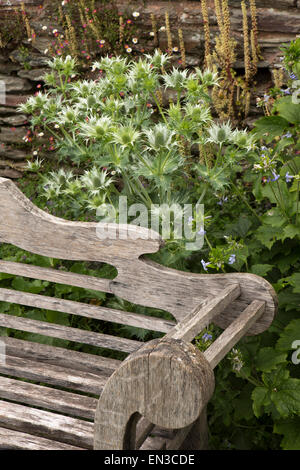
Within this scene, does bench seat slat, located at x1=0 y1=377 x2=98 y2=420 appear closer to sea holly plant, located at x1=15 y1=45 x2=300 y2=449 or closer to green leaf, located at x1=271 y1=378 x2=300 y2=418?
sea holly plant, located at x1=15 y1=45 x2=300 y2=449

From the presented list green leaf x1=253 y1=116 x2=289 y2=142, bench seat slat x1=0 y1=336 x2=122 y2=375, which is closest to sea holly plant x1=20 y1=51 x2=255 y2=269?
green leaf x1=253 y1=116 x2=289 y2=142

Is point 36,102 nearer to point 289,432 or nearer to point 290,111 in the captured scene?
point 290,111

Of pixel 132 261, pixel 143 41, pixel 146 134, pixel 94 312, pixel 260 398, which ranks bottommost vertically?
pixel 260 398

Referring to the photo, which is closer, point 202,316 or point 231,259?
point 202,316

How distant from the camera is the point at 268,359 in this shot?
81.4 inches

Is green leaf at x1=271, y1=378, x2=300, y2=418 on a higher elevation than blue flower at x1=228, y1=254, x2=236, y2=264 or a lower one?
lower

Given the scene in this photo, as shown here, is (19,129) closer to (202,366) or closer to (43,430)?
(43,430)

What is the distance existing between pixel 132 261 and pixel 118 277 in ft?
0.28

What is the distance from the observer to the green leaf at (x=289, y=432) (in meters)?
2.02

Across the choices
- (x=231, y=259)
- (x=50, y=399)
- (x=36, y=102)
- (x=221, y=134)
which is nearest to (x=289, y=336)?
(x=231, y=259)

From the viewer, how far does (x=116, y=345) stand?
214 cm

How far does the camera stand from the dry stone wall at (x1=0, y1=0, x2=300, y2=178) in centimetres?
389

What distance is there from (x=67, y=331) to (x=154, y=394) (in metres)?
0.88

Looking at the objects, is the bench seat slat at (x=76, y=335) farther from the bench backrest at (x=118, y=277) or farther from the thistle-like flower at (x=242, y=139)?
the thistle-like flower at (x=242, y=139)
